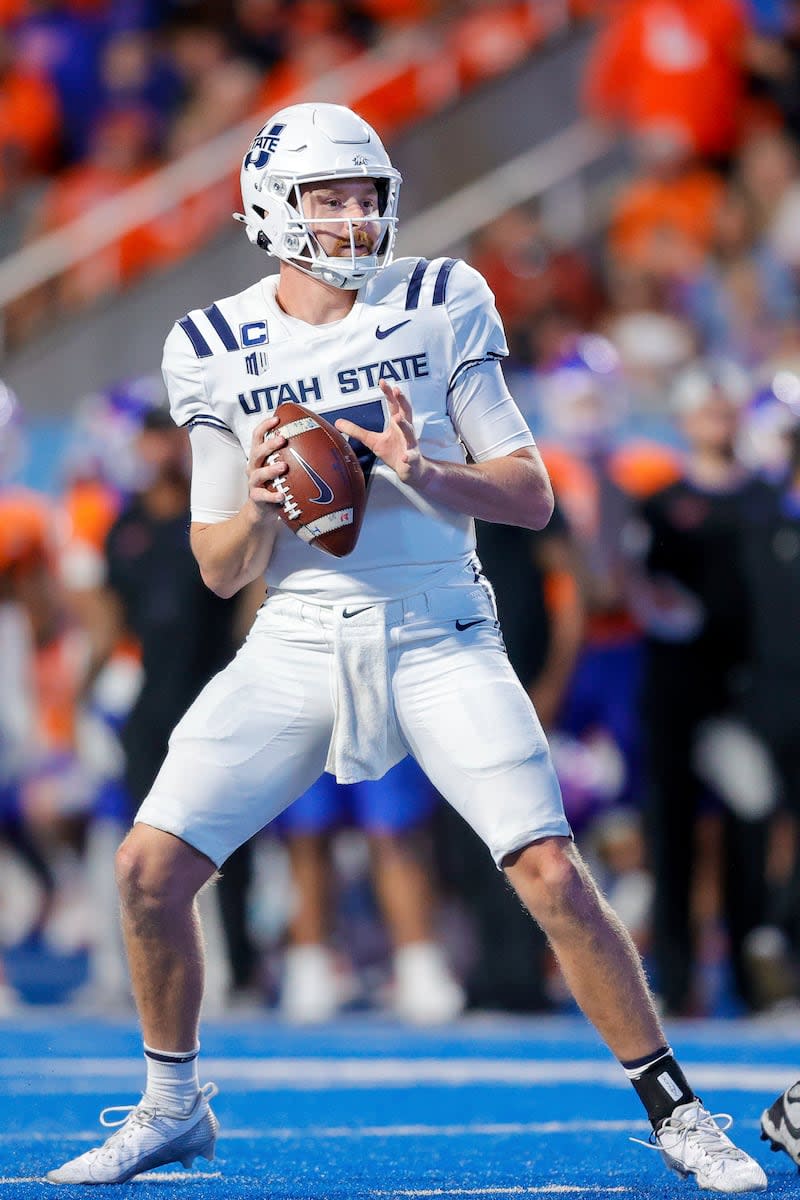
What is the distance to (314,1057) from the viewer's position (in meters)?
6.59

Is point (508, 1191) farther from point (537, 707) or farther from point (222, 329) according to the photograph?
point (537, 707)

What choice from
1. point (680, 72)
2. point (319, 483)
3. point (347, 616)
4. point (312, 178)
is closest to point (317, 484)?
point (319, 483)

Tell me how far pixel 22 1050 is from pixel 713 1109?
2426 mm

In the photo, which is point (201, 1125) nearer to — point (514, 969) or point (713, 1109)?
point (713, 1109)

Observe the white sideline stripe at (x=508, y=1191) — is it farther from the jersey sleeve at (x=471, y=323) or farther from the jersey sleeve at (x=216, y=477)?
the jersey sleeve at (x=471, y=323)

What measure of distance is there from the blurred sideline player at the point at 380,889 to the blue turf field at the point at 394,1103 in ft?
0.55

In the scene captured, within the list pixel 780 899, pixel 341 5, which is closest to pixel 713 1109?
pixel 780 899

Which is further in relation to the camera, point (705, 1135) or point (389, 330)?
point (389, 330)

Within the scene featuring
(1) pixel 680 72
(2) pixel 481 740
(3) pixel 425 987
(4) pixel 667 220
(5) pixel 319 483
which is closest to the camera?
(5) pixel 319 483

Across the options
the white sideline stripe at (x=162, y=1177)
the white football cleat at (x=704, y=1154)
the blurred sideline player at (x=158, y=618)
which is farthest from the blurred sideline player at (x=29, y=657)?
the white football cleat at (x=704, y=1154)

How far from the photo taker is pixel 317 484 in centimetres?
407

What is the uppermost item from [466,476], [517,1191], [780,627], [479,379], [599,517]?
[479,379]

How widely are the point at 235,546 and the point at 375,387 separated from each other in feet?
1.37

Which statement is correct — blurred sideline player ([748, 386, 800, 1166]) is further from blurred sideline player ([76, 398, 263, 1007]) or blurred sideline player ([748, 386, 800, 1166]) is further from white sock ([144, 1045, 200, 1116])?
white sock ([144, 1045, 200, 1116])
